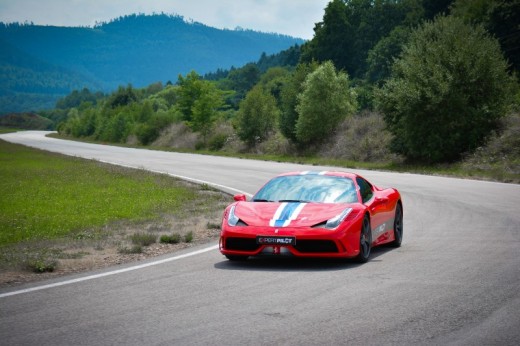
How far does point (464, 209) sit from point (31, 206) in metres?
11.0

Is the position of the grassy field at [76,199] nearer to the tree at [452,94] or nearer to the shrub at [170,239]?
the shrub at [170,239]

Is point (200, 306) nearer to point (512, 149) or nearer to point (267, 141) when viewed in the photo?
point (512, 149)

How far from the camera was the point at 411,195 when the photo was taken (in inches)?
845

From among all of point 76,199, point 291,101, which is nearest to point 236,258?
point 76,199

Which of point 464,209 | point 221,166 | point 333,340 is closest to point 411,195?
point 464,209

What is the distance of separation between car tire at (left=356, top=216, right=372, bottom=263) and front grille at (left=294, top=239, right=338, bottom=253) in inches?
19.5

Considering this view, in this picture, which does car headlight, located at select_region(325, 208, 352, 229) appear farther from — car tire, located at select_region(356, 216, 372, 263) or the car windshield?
the car windshield

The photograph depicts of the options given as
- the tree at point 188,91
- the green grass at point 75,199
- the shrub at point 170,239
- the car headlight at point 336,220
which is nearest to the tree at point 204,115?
the tree at point 188,91

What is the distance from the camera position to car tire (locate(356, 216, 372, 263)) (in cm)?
1041

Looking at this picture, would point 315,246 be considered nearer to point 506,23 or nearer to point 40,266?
point 40,266

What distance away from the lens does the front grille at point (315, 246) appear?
33.0ft

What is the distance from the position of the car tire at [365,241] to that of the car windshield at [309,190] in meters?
0.46

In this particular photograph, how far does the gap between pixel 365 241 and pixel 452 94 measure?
26.7m

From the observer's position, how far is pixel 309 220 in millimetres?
10250
